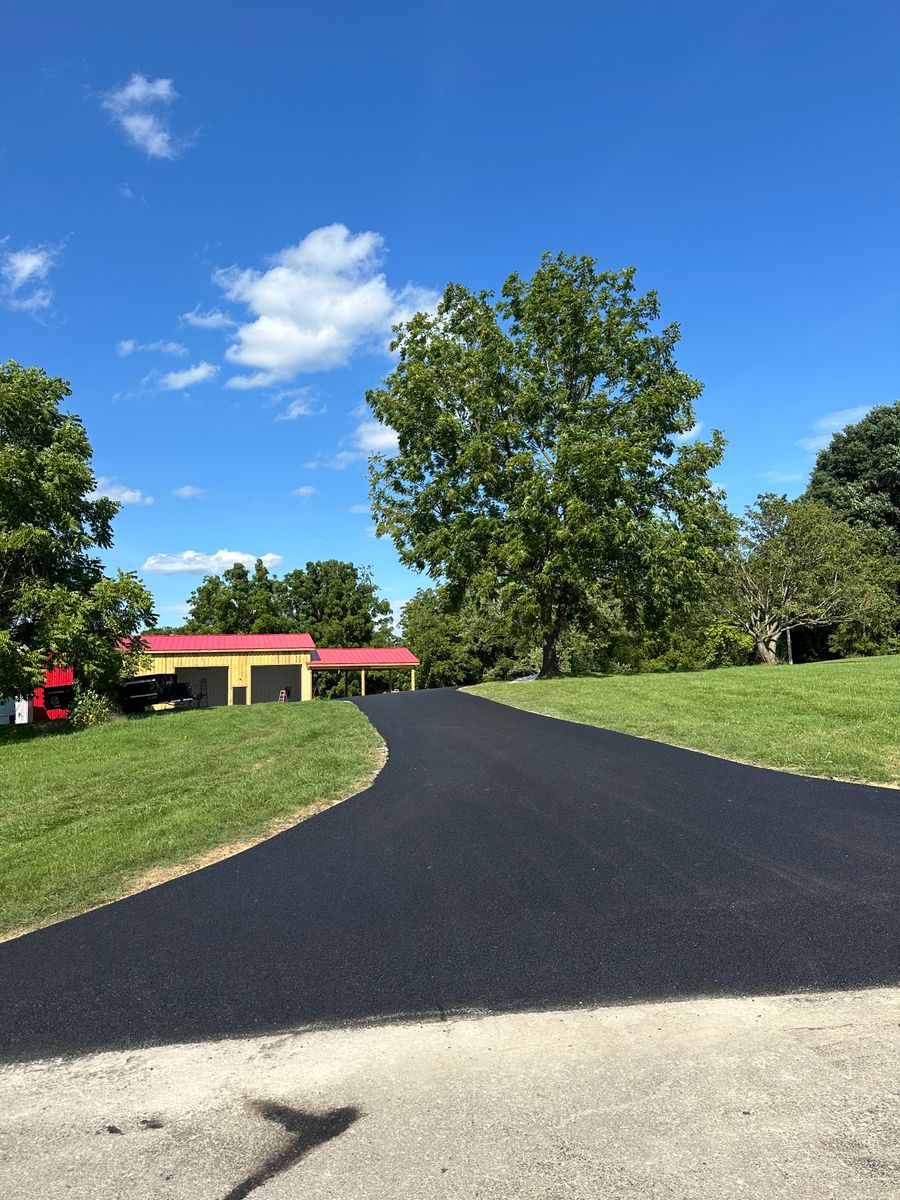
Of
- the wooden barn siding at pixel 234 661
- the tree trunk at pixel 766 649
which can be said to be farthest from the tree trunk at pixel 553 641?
the tree trunk at pixel 766 649

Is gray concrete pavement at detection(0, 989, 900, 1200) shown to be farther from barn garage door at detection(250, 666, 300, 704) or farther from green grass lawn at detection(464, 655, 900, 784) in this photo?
barn garage door at detection(250, 666, 300, 704)

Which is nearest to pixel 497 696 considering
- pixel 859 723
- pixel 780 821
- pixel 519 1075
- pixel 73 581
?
pixel 859 723

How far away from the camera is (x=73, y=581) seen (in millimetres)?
21281

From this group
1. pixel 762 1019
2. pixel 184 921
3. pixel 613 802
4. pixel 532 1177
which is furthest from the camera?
pixel 613 802

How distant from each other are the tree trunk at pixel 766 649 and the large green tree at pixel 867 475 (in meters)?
10.7

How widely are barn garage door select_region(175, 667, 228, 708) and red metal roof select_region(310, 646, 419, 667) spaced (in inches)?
190

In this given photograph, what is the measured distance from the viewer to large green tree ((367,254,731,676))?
24.2 m

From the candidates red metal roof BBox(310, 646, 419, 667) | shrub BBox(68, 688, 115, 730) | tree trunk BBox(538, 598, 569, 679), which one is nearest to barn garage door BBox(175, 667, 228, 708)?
red metal roof BBox(310, 646, 419, 667)

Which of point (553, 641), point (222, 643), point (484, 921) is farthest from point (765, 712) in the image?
point (222, 643)

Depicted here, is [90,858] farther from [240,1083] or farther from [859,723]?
[859,723]

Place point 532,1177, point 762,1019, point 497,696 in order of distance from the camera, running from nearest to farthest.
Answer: point 532,1177 < point 762,1019 < point 497,696

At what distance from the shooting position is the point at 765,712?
12.6m

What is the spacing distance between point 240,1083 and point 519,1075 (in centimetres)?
118

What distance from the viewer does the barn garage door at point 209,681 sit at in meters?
37.7
